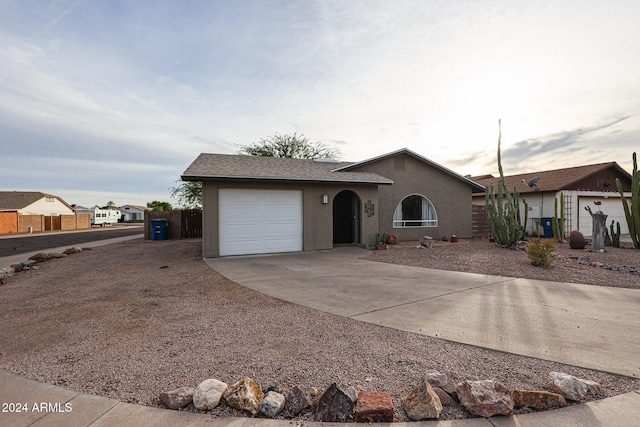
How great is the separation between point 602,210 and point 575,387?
19771mm

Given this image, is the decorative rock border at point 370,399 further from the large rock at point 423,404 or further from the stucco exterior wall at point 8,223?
the stucco exterior wall at point 8,223

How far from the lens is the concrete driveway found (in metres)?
3.43

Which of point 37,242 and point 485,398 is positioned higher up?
point 485,398

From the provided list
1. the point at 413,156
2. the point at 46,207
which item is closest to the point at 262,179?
the point at 413,156

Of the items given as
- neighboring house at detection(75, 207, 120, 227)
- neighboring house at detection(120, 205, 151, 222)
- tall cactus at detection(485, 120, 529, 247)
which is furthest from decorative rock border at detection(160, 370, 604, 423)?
neighboring house at detection(120, 205, 151, 222)

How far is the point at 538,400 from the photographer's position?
2334mm

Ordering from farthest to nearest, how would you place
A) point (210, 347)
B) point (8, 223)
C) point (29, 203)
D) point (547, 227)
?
point (29, 203), point (8, 223), point (547, 227), point (210, 347)

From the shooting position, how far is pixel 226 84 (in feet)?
38.3

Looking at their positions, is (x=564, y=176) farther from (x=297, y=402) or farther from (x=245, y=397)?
(x=245, y=397)

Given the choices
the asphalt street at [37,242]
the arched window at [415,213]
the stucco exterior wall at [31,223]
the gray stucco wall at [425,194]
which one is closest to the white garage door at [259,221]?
the gray stucco wall at [425,194]

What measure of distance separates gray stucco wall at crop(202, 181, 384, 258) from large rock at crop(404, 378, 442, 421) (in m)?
8.54

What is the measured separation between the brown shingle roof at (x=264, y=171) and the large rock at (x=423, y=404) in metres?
8.26

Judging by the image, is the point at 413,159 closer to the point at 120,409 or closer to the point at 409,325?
the point at 409,325

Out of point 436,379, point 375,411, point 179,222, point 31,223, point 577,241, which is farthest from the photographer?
point 31,223
